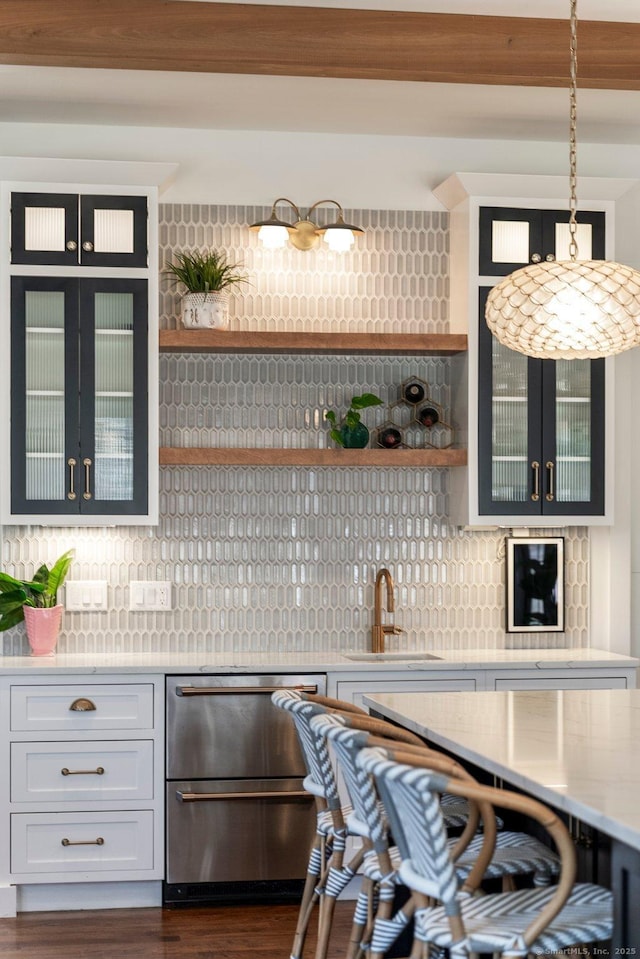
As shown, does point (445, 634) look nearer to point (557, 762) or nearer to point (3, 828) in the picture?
point (3, 828)

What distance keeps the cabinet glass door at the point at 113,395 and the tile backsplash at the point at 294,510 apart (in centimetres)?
32

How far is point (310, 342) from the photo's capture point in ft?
14.9

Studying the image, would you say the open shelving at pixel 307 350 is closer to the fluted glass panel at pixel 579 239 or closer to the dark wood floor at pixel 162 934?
the fluted glass panel at pixel 579 239

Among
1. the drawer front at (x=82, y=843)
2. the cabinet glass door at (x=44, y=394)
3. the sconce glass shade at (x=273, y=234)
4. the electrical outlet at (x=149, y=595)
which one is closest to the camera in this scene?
the drawer front at (x=82, y=843)

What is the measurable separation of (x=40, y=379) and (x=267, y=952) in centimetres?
215

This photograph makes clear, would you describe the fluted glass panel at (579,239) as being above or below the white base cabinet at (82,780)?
above

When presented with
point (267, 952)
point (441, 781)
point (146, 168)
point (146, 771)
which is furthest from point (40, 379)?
point (441, 781)

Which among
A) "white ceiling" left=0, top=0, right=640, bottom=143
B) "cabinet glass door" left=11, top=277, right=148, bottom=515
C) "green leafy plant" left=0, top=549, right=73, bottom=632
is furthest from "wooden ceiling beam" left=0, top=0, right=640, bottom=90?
"green leafy plant" left=0, top=549, right=73, bottom=632

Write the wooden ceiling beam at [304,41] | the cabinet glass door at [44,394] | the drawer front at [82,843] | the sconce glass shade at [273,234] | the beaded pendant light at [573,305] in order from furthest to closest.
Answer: the sconce glass shade at [273,234] < the cabinet glass door at [44,394] < the drawer front at [82,843] < the wooden ceiling beam at [304,41] < the beaded pendant light at [573,305]

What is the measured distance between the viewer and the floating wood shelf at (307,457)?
4.50m

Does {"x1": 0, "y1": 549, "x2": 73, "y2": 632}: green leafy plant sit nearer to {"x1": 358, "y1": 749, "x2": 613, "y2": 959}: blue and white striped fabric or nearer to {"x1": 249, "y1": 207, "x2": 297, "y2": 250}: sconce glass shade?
{"x1": 249, "y1": 207, "x2": 297, "y2": 250}: sconce glass shade

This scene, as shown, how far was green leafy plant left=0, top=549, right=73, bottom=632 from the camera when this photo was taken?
4402 millimetres

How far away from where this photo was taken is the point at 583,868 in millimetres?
2555

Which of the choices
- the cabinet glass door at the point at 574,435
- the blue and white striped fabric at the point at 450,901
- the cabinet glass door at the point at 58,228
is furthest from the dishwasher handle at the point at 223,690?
the blue and white striped fabric at the point at 450,901
